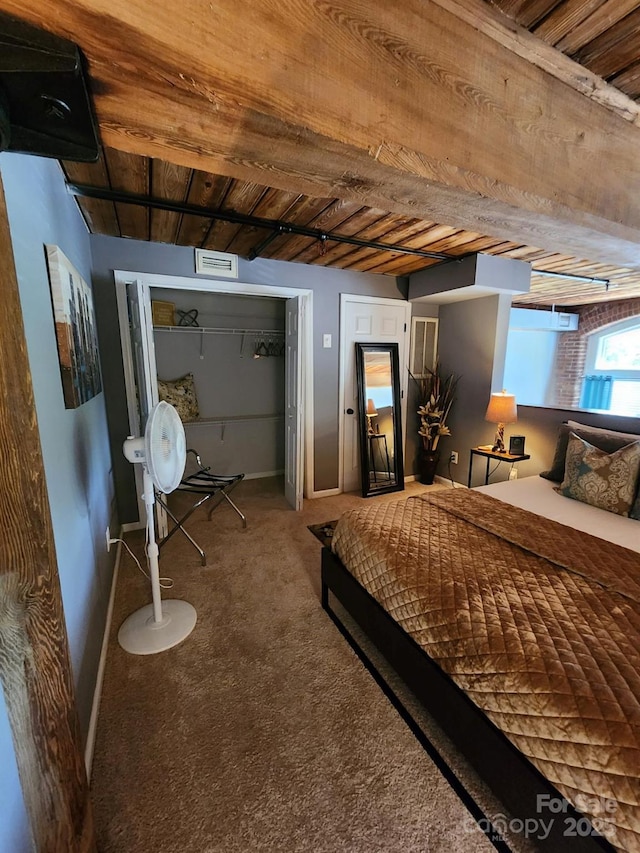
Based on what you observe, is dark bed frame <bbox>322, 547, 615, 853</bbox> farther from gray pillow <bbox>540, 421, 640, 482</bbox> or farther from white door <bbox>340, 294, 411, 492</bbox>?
white door <bbox>340, 294, 411, 492</bbox>

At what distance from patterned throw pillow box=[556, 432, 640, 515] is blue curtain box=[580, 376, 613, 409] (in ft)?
13.5

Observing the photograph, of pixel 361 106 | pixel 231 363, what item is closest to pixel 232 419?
pixel 231 363

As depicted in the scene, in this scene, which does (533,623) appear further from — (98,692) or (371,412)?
(371,412)

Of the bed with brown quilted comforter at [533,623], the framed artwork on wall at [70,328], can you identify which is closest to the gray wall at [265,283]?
the framed artwork on wall at [70,328]

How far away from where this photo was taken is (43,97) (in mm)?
679

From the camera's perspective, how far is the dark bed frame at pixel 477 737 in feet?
2.90

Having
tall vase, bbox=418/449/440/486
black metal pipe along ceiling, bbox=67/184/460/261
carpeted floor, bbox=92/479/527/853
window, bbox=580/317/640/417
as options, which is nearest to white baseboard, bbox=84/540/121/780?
carpeted floor, bbox=92/479/527/853

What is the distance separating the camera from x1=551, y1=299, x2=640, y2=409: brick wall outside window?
5135 mm

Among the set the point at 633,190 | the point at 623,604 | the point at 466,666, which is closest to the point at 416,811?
the point at 466,666

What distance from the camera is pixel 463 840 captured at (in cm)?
106

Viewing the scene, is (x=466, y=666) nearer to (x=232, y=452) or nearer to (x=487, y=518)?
(x=487, y=518)

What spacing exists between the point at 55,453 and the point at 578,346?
6896 mm

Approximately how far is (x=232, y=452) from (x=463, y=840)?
3.61 m

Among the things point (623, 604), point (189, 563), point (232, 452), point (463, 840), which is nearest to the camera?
point (463, 840)
